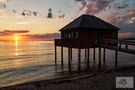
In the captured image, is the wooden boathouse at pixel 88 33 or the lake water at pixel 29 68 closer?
A: the lake water at pixel 29 68

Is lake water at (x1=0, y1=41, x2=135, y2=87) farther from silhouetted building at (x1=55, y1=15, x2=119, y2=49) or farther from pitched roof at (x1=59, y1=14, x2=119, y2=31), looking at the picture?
pitched roof at (x1=59, y1=14, x2=119, y2=31)

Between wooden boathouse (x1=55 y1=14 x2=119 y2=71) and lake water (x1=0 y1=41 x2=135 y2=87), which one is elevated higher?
wooden boathouse (x1=55 y1=14 x2=119 y2=71)

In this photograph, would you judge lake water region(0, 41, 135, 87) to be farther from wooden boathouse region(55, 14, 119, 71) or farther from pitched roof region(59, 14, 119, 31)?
pitched roof region(59, 14, 119, 31)

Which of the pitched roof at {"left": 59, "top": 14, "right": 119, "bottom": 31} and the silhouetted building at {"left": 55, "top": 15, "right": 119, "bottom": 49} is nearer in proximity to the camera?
the silhouetted building at {"left": 55, "top": 15, "right": 119, "bottom": 49}

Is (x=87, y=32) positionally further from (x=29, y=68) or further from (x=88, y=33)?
(x=29, y=68)

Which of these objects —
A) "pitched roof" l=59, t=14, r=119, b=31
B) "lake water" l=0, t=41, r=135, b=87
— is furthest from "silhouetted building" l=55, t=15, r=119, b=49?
"lake water" l=0, t=41, r=135, b=87

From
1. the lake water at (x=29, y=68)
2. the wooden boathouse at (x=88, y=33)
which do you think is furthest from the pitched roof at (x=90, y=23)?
the lake water at (x=29, y=68)

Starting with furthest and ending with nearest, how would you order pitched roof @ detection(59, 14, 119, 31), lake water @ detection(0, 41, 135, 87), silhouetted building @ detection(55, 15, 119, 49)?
pitched roof @ detection(59, 14, 119, 31)
silhouetted building @ detection(55, 15, 119, 49)
lake water @ detection(0, 41, 135, 87)

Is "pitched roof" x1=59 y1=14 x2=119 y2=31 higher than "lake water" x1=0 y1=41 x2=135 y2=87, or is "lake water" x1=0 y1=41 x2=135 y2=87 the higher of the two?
"pitched roof" x1=59 y1=14 x2=119 y2=31

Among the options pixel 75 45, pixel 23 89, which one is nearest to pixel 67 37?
pixel 75 45

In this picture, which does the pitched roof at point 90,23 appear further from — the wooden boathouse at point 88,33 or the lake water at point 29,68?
the lake water at point 29,68

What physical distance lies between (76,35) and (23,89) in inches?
555

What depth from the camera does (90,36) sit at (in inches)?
1251

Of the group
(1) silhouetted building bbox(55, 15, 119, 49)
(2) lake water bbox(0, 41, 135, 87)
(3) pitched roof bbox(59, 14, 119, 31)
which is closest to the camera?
(2) lake water bbox(0, 41, 135, 87)
